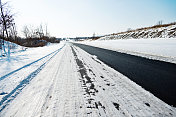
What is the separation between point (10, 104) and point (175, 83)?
4.71m

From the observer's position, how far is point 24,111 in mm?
1917

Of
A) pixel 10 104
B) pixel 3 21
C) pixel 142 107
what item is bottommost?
pixel 10 104

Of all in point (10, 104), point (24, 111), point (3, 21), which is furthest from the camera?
point (3, 21)

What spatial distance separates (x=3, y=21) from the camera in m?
12.9

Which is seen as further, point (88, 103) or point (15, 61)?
point (15, 61)

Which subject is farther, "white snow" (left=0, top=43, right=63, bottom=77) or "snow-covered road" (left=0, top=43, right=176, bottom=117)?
"white snow" (left=0, top=43, right=63, bottom=77)

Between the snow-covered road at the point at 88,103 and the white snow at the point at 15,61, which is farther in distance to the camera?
the white snow at the point at 15,61

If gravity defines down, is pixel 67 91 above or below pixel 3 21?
below

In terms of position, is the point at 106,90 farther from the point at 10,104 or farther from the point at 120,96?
the point at 10,104

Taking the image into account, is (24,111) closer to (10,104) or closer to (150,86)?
(10,104)

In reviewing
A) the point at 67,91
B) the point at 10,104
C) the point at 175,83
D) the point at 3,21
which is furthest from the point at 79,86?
the point at 3,21

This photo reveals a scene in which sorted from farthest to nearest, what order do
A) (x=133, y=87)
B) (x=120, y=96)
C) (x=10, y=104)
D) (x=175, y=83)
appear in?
(x=175, y=83) < (x=133, y=87) < (x=120, y=96) < (x=10, y=104)

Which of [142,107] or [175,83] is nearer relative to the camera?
[142,107]

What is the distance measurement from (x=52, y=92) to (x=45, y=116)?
91 cm
